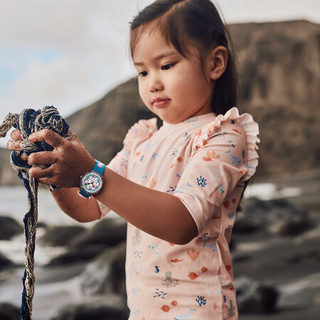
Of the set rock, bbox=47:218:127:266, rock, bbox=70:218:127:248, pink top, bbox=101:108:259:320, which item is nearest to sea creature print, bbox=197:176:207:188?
pink top, bbox=101:108:259:320

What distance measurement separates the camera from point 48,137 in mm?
613

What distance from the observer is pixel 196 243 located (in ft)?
2.57

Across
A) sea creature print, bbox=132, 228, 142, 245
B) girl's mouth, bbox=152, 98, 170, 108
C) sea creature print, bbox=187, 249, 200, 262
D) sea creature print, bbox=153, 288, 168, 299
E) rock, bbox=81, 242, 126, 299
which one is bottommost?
rock, bbox=81, 242, 126, 299

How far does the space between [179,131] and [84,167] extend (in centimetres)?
27

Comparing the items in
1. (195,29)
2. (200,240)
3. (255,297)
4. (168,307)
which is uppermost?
(195,29)

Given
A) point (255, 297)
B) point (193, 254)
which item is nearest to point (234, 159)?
point (193, 254)

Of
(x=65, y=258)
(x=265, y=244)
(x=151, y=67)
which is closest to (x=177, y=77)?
(x=151, y=67)

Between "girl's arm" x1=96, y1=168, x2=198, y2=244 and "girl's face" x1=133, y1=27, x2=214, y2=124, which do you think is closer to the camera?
"girl's arm" x1=96, y1=168, x2=198, y2=244

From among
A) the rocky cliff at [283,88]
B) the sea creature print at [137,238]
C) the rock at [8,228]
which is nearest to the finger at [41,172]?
the sea creature print at [137,238]

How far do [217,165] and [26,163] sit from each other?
0.27 metres

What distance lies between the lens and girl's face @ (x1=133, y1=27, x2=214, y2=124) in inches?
32.2

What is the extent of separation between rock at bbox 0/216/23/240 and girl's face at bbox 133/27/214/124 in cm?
167

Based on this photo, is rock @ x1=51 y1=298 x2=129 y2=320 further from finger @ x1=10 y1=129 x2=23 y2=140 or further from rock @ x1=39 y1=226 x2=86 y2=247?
finger @ x1=10 y1=129 x2=23 y2=140

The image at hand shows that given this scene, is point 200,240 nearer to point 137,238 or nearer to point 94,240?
point 137,238
